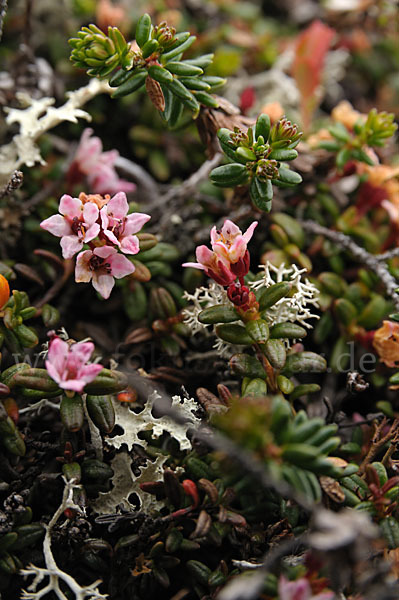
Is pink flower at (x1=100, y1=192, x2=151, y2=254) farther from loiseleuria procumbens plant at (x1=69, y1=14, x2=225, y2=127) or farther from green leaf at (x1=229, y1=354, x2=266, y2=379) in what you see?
green leaf at (x1=229, y1=354, x2=266, y2=379)

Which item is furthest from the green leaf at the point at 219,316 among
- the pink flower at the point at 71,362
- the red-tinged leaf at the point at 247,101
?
the red-tinged leaf at the point at 247,101

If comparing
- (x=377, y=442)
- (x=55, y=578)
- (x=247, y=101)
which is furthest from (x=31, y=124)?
(x=377, y=442)

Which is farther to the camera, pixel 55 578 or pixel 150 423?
pixel 150 423

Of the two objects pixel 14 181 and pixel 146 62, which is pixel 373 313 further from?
pixel 14 181

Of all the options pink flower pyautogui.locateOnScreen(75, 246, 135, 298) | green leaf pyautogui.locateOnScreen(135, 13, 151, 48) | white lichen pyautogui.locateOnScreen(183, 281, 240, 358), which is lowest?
white lichen pyautogui.locateOnScreen(183, 281, 240, 358)

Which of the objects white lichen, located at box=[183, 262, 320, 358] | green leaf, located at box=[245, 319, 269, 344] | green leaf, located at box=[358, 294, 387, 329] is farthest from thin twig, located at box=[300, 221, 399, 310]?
green leaf, located at box=[245, 319, 269, 344]

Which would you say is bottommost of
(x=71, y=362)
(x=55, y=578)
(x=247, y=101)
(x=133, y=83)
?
(x=55, y=578)
